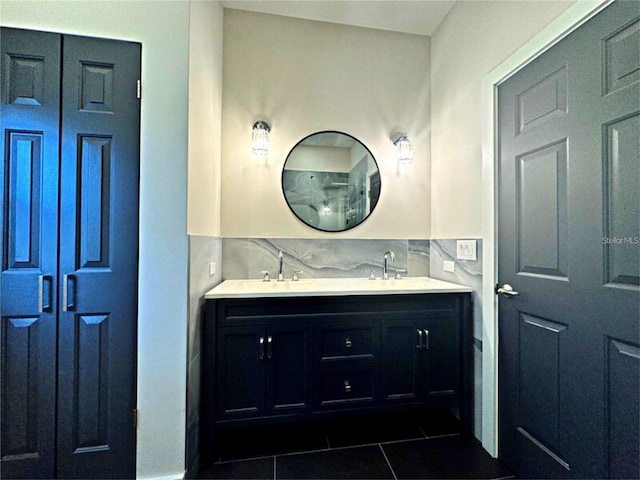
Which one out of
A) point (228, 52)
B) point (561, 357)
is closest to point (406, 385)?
point (561, 357)

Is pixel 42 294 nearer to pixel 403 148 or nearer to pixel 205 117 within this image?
pixel 205 117

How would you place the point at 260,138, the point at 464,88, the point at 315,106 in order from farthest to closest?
the point at 315,106 → the point at 260,138 → the point at 464,88

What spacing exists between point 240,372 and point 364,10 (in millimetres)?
2690

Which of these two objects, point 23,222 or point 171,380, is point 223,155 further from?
point 171,380

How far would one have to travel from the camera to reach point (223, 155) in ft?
6.73

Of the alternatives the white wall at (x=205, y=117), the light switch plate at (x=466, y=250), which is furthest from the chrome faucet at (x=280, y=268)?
the light switch plate at (x=466, y=250)

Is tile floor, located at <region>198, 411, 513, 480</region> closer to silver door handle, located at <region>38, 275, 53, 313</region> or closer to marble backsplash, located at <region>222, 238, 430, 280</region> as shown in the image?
marble backsplash, located at <region>222, 238, 430, 280</region>

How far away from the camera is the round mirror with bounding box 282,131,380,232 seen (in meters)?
2.16

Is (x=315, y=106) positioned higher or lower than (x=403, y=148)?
higher

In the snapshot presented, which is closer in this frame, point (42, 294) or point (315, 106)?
point (42, 294)

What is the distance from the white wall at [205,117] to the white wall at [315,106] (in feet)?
0.45

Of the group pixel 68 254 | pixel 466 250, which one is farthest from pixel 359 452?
pixel 68 254

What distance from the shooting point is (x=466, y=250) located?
180 cm

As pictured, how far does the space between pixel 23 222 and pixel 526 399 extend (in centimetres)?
261
